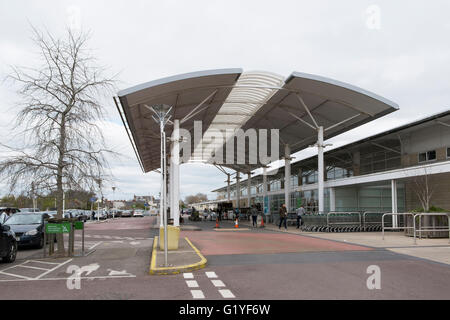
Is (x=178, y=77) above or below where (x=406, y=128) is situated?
above

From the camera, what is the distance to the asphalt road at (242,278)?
7363mm

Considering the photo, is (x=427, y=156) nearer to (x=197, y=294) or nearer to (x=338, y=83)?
(x=338, y=83)

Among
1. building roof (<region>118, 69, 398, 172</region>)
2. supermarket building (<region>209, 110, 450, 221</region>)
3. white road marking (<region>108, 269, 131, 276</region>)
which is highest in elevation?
building roof (<region>118, 69, 398, 172</region>)

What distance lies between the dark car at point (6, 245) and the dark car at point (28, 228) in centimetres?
336

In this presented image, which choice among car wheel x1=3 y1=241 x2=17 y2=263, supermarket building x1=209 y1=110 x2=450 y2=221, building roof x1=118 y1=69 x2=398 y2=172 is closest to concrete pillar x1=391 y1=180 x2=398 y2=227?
supermarket building x1=209 y1=110 x2=450 y2=221

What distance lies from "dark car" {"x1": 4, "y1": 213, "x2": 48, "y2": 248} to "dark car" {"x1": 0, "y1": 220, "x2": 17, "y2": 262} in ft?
11.0

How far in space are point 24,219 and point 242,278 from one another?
12252mm

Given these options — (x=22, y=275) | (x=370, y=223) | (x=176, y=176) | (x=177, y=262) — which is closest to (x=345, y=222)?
(x=370, y=223)

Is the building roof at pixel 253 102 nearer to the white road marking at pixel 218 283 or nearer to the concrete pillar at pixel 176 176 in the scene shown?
the concrete pillar at pixel 176 176

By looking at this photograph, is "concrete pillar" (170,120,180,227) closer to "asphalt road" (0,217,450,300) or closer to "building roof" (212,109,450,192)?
"asphalt road" (0,217,450,300)

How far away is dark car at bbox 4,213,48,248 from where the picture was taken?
617 inches

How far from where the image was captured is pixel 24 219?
1716 cm
